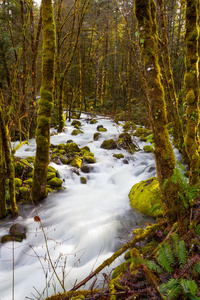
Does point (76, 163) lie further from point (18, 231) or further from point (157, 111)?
point (157, 111)

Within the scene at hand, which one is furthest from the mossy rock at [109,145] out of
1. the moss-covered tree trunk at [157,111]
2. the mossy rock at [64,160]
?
the moss-covered tree trunk at [157,111]

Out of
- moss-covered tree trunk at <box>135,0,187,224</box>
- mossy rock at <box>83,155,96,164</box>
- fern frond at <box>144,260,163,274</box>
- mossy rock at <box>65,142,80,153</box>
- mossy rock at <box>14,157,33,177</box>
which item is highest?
A: moss-covered tree trunk at <box>135,0,187,224</box>

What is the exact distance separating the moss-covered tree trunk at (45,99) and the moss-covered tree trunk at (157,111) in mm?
2426

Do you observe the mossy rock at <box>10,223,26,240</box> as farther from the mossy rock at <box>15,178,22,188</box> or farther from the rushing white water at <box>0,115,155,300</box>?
the mossy rock at <box>15,178,22,188</box>

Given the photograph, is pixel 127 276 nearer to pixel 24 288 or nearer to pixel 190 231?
pixel 190 231

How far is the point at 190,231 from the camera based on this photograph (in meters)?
2.24

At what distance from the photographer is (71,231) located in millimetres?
4230

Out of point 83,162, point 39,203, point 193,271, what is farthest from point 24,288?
point 83,162

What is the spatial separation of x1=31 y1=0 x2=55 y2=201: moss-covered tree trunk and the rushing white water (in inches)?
34.1

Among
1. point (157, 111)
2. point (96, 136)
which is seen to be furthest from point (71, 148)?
point (157, 111)

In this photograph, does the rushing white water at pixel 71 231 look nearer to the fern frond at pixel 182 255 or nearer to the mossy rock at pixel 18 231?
the mossy rock at pixel 18 231

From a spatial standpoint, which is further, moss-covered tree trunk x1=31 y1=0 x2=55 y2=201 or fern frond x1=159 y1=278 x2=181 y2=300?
moss-covered tree trunk x1=31 y1=0 x2=55 y2=201

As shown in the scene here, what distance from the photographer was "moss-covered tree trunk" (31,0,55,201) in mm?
4191

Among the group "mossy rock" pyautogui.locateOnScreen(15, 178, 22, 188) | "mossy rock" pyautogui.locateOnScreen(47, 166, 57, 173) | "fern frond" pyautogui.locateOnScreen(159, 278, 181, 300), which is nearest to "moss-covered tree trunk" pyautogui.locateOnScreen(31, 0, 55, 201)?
"mossy rock" pyautogui.locateOnScreen(15, 178, 22, 188)
